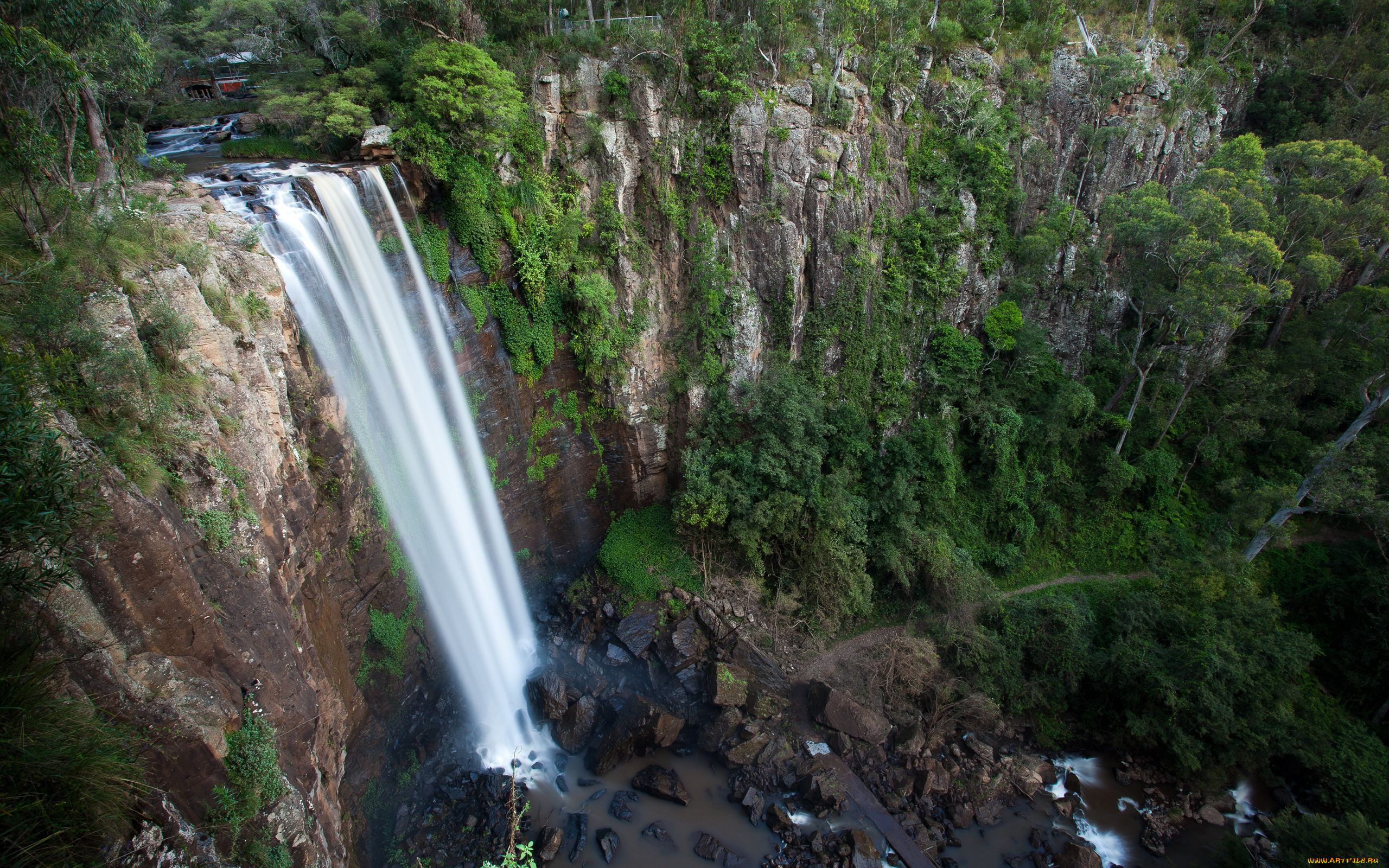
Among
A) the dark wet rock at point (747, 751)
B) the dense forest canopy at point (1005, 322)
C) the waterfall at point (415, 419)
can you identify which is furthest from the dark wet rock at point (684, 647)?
the waterfall at point (415, 419)

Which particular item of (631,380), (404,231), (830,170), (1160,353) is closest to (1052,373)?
(1160,353)

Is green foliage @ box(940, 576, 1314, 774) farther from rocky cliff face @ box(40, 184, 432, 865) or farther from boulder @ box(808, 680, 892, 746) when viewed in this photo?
rocky cliff face @ box(40, 184, 432, 865)

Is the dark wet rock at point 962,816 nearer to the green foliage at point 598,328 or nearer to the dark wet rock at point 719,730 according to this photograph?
the dark wet rock at point 719,730

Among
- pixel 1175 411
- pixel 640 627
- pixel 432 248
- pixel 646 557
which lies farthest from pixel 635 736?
pixel 1175 411

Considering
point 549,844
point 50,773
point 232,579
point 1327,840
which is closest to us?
point 50,773

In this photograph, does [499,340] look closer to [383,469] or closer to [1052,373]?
[383,469]

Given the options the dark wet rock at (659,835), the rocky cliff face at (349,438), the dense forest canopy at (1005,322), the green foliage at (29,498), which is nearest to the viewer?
the green foliage at (29,498)

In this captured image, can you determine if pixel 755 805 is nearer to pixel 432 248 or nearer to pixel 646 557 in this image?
pixel 646 557
